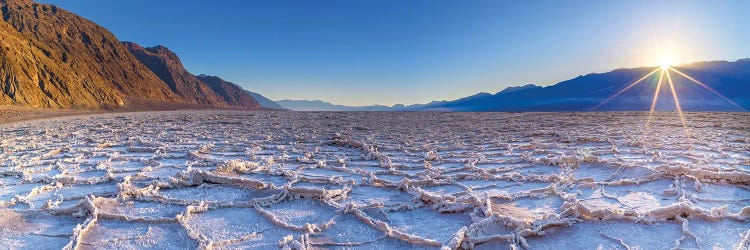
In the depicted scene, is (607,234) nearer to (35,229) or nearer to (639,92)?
(35,229)

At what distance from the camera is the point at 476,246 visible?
87.4 inches

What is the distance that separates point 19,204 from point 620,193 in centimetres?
437

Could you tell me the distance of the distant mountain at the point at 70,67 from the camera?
98.8 feet

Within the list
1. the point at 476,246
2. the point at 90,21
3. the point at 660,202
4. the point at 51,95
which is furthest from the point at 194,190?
the point at 90,21

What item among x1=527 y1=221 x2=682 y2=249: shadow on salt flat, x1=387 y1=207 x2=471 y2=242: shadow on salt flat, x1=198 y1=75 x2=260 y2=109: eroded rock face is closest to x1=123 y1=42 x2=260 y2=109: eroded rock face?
x1=198 y1=75 x2=260 y2=109: eroded rock face

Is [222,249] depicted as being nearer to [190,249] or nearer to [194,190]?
[190,249]

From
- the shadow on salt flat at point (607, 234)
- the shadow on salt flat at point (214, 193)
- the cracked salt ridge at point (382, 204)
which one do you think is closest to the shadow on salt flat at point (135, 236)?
the cracked salt ridge at point (382, 204)

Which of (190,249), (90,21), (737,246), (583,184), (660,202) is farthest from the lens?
(90,21)

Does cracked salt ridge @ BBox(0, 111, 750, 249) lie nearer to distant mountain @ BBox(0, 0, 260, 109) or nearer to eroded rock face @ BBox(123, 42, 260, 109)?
distant mountain @ BBox(0, 0, 260, 109)

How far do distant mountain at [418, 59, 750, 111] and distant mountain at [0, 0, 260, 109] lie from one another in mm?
70219

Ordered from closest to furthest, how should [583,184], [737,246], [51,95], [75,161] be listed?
1. [737,246]
2. [583,184]
3. [75,161]
4. [51,95]

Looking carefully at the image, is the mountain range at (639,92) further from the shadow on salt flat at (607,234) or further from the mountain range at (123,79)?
the shadow on salt flat at (607,234)

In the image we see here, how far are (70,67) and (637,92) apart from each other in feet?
317

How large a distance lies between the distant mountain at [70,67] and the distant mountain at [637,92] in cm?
7022
